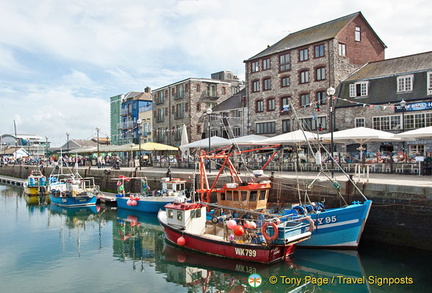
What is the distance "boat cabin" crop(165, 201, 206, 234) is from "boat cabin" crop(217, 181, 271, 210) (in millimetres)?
1536

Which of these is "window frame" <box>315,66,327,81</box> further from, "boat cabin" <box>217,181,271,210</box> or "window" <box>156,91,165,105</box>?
"window" <box>156,91,165,105</box>

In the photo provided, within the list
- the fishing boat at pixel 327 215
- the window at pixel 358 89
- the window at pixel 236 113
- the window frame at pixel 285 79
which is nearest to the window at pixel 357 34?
the window at pixel 358 89

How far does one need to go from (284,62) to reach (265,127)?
6628 millimetres

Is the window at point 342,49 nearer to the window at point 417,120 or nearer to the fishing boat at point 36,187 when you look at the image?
the window at point 417,120

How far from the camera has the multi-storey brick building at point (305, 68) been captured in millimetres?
34344

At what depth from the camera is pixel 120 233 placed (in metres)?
21.6

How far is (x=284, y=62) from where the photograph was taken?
124 ft

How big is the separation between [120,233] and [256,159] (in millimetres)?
13071

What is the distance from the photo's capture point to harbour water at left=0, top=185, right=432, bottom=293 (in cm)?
1318


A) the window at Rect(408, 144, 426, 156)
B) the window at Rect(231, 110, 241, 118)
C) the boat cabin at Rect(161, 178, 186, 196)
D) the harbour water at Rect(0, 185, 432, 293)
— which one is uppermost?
the window at Rect(231, 110, 241, 118)

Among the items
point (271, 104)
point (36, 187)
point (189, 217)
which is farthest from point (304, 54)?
point (36, 187)

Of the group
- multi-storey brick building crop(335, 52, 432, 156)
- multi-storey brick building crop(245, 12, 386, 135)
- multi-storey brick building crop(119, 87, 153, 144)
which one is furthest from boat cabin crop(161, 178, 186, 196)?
multi-storey brick building crop(119, 87, 153, 144)

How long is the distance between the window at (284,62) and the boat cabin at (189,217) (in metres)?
23.9

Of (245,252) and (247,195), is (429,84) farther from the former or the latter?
(245,252)
